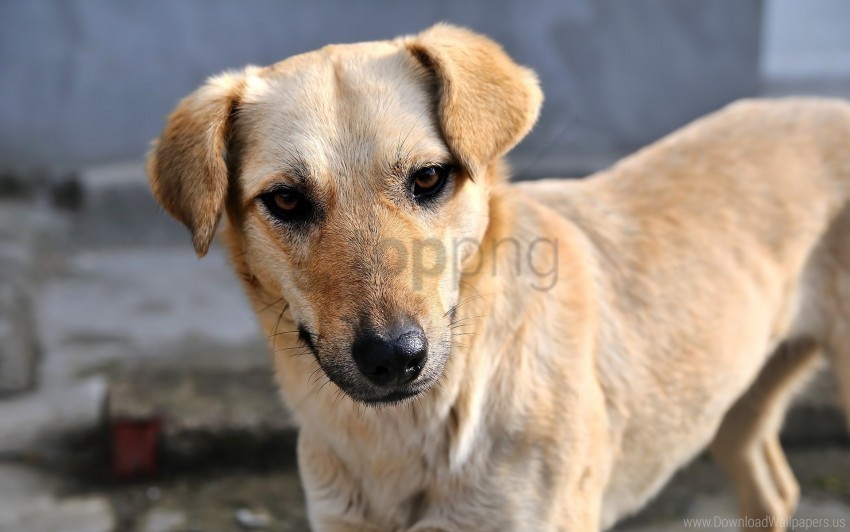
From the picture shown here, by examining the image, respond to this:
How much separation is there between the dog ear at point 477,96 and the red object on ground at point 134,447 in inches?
91.2

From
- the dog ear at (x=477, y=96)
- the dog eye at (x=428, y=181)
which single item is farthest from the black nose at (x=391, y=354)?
the dog ear at (x=477, y=96)

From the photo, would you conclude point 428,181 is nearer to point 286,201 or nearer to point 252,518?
point 286,201

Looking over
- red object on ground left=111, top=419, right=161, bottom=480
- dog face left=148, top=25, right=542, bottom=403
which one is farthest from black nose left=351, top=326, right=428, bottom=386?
red object on ground left=111, top=419, right=161, bottom=480

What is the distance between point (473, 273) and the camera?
2.74 metres

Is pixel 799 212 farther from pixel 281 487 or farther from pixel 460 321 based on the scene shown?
pixel 281 487

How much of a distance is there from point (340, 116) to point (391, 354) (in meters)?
0.64

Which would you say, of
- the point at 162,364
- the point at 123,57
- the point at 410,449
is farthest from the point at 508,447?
the point at 123,57

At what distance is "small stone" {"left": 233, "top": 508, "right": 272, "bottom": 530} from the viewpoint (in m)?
4.16

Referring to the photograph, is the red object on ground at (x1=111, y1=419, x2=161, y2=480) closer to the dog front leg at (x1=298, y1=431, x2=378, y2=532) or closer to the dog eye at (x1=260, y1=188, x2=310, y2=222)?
the dog front leg at (x1=298, y1=431, x2=378, y2=532)

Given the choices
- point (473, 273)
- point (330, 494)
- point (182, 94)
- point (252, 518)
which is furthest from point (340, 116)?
point (182, 94)

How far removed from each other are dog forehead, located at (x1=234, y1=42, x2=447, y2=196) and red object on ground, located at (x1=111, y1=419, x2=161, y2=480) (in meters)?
2.04

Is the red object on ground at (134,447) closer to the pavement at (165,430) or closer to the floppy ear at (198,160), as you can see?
the pavement at (165,430)

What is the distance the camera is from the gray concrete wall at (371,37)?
654 centimetres

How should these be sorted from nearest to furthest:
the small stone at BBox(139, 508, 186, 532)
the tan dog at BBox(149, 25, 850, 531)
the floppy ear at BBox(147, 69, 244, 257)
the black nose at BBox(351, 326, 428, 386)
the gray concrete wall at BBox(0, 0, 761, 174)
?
Answer: the black nose at BBox(351, 326, 428, 386) → the tan dog at BBox(149, 25, 850, 531) → the floppy ear at BBox(147, 69, 244, 257) → the small stone at BBox(139, 508, 186, 532) → the gray concrete wall at BBox(0, 0, 761, 174)
